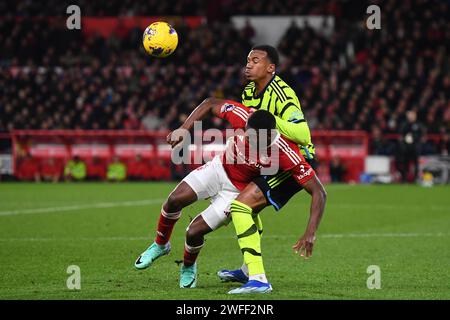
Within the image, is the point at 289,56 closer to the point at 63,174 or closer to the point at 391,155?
the point at 391,155

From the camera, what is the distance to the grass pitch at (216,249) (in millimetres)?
8469

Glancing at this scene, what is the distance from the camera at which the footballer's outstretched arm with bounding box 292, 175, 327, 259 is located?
7.99m

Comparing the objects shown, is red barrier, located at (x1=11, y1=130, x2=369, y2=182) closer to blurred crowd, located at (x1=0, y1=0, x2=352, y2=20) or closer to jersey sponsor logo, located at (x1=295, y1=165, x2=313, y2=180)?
blurred crowd, located at (x1=0, y1=0, x2=352, y2=20)

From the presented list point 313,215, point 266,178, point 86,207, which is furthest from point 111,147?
point 313,215

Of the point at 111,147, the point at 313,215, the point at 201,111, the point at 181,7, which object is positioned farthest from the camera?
the point at 181,7

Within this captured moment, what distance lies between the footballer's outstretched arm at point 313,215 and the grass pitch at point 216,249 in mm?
432

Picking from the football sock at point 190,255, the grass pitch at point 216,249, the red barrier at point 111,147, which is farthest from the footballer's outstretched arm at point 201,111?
the red barrier at point 111,147

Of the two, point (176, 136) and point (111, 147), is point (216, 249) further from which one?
point (111, 147)

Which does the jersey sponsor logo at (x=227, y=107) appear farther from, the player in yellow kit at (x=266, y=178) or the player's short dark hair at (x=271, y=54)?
the player's short dark hair at (x=271, y=54)

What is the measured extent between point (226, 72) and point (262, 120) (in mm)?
22562

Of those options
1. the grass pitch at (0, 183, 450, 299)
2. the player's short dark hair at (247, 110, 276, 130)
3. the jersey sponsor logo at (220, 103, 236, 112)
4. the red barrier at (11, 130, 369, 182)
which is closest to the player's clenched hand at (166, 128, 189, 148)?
the jersey sponsor logo at (220, 103, 236, 112)

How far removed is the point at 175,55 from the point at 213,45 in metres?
1.36

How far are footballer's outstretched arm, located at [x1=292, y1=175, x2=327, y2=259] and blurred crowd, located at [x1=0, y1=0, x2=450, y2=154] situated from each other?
19903mm

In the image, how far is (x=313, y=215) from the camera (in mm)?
8188
